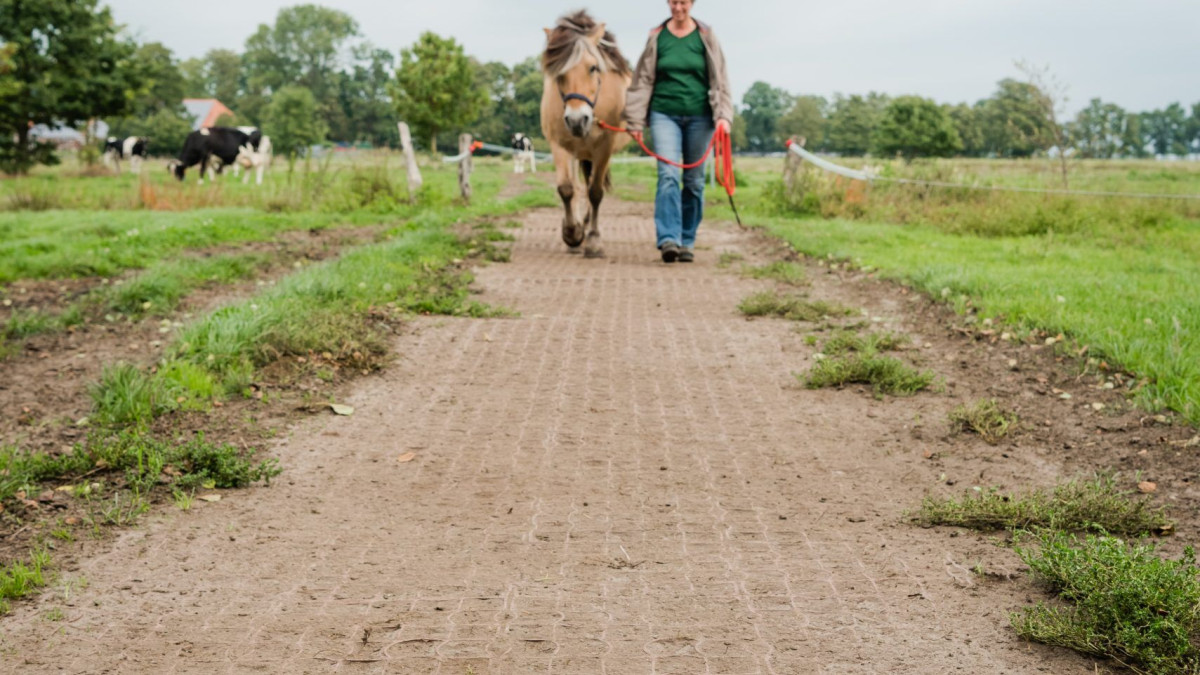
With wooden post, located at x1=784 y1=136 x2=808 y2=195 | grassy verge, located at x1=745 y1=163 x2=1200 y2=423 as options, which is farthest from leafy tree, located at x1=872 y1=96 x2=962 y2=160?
wooden post, located at x1=784 y1=136 x2=808 y2=195

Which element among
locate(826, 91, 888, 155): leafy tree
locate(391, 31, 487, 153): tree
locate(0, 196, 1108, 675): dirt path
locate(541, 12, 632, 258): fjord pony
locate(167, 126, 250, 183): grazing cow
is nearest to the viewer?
locate(0, 196, 1108, 675): dirt path

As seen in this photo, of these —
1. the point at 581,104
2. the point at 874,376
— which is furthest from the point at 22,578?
the point at 581,104

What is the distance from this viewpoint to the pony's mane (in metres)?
9.25

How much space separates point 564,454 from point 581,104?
18.0ft

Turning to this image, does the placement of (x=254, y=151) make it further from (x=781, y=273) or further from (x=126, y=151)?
(x=781, y=273)

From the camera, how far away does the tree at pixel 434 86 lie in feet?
159

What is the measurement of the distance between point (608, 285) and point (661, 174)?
5.38 feet

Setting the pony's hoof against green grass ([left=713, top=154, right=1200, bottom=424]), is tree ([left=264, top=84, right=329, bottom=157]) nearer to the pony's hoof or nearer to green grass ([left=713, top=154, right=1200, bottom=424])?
green grass ([left=713, top=154, right=1200, bottom=424])

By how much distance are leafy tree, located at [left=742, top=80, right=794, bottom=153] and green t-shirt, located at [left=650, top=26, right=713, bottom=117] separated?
93.5m

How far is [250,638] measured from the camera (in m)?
2.58

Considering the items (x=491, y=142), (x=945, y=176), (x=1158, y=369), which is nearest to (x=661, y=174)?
(x=1158, y=369)

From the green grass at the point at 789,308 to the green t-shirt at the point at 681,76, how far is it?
2.80 metres

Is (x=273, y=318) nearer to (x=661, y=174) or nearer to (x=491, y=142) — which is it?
(x=661, y=174)

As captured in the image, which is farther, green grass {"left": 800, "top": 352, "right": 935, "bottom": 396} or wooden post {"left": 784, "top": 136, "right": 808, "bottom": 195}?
wooden post {"left": 784, "top": 136, "right": 808, "bottom": 195}
